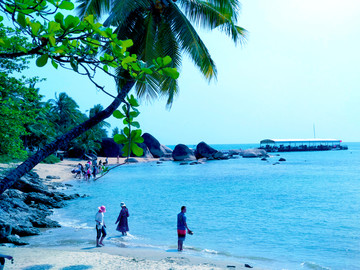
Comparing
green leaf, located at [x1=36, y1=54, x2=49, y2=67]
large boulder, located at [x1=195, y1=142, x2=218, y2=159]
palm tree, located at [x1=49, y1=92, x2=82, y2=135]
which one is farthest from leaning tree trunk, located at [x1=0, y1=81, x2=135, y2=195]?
large boulder, located at [x1=195, y1=142, x2=218, y2=159]

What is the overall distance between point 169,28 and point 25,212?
1043 cm

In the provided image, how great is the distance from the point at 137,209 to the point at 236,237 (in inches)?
335

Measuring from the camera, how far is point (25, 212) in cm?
1458

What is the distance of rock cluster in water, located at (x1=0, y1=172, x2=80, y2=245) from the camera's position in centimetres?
1114

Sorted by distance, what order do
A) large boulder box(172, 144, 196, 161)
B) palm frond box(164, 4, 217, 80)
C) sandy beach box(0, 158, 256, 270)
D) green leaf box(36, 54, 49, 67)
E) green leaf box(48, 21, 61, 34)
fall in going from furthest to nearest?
large boulder box(172, 144, 196, 161)
palm frond box(164, 4, 217, 80)
sandy beach box(0, 158, 256, 270)
green leaf box(36, 54, 49, 67)
green leaf box(48, 21, 61, 34)

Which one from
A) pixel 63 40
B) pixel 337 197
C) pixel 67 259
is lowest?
pixel 337 197

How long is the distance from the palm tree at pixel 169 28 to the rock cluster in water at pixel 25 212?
6459mm

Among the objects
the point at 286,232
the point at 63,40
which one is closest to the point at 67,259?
the point at 63,40

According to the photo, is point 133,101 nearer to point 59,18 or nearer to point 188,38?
point 59,18

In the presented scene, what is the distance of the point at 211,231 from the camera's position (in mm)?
15430

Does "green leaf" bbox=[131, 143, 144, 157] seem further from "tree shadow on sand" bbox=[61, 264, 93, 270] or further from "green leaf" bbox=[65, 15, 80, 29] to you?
"tree shadow on sand" bbox=[61, 264, 93, 270]

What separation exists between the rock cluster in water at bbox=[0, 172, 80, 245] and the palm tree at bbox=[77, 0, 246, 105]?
21.2 feet

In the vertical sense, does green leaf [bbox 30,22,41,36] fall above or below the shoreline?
above

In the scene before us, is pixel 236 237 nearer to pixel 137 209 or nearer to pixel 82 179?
pixel 137 209
